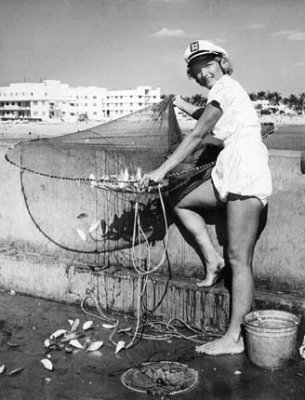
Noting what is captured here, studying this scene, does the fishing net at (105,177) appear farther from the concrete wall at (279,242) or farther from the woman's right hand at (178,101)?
the concrete wall at (279,242)

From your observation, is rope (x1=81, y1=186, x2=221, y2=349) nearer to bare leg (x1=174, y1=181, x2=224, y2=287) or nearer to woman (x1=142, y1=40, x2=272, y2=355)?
bare leg (x1=174, y1=181, x2=224, y2=287)

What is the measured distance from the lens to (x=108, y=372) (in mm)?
4527

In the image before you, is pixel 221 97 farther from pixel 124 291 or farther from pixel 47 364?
pixel 47 364

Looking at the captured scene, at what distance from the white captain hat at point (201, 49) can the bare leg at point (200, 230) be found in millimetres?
1125

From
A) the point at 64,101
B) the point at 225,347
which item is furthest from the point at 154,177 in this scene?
the point at 64,101

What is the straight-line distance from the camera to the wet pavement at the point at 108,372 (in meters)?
4.15

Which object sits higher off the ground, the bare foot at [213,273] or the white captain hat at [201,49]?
the white captain hat at [201,49]

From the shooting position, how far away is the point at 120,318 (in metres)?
5.66

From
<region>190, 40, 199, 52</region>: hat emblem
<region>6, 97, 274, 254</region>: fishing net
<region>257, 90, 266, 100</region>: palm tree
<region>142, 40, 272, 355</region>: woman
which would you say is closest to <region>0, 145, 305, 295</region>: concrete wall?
<region>6, 97, 274, 254</region>: fishing net

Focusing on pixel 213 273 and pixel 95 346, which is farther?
pixel 213 273

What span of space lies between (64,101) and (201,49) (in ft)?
443

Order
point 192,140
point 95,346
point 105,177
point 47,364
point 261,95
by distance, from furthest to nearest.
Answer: point 261,95 < point 105,177 < point 95,346 < point 47,364 < point 192,140

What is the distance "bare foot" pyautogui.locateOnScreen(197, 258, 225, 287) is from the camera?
5.20 metres

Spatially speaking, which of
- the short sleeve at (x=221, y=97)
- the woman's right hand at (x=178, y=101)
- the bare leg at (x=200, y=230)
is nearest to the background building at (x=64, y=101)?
the woman's right hand at (x=178, y=101)
